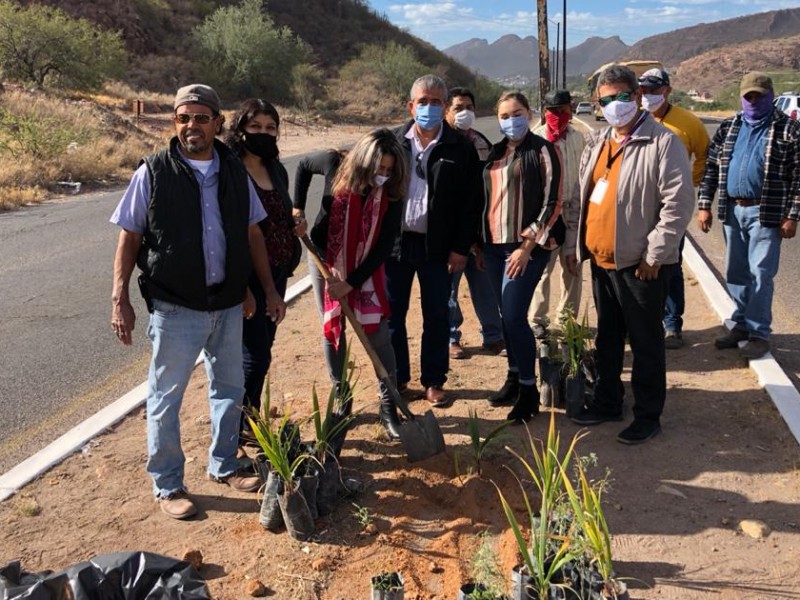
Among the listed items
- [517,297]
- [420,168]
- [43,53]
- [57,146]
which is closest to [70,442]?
[420,168]

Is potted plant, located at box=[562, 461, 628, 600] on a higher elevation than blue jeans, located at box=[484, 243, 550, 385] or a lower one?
lower

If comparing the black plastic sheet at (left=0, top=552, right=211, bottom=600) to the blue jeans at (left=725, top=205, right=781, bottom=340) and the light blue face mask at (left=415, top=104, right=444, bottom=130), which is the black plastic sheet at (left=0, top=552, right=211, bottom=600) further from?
the blue jeans at (left=725, top=205, right=781, bottom=340)

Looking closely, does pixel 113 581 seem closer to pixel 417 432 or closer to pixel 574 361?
pixel 417 432

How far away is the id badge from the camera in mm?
3826

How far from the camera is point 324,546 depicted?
312cm

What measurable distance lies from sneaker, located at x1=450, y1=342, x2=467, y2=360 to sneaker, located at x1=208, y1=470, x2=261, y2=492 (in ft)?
7.22

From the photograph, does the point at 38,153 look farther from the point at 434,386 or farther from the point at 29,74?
the point at 29,74

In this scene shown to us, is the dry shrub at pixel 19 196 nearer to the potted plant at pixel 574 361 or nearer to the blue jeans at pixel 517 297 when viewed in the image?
the blue jeans at pixel 517 297

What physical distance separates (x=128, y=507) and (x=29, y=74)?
3659 cm

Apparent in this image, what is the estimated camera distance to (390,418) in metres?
4.14

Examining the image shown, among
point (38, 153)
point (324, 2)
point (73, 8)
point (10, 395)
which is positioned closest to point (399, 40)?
point (324, 2)

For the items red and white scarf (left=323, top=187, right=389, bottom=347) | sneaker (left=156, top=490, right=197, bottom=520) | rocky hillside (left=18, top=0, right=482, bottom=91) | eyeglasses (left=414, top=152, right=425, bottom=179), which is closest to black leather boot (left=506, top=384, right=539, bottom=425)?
red and white scarf (left=323, top=187, right=389, bottom=347)

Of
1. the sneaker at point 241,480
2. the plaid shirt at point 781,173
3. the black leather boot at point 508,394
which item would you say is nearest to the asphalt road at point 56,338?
the sneaker at point 241,480

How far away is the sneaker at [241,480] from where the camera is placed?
3564mm
